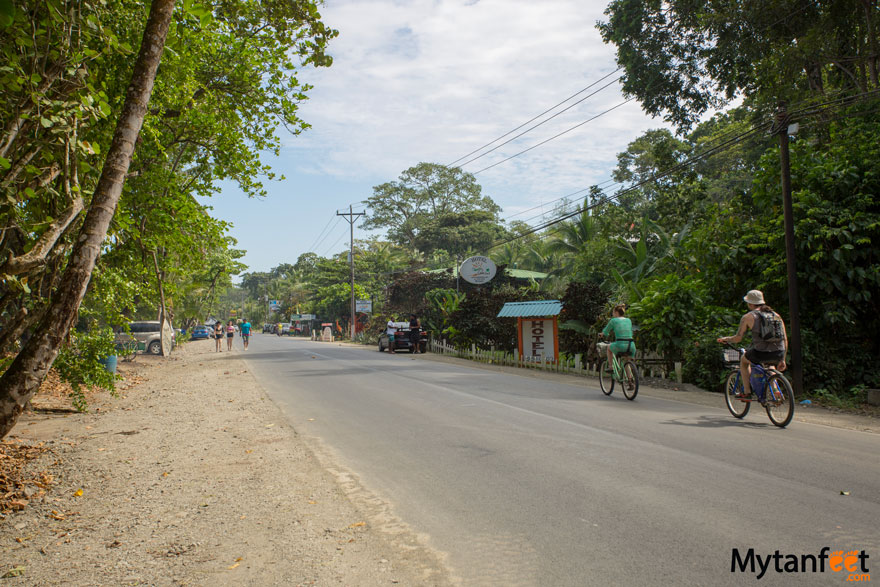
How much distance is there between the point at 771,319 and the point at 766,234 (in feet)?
20.5

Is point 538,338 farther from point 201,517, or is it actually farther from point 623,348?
point 201,517

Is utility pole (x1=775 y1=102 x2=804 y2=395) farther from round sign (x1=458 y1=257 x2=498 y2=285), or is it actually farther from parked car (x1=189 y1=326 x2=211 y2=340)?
parked car (x1=189 y1=326 x2=211 y2=340)

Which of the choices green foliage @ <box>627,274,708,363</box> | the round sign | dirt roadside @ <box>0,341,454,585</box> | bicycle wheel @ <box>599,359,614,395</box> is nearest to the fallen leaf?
dirt roadside @ <box>0,341,454,585</box>

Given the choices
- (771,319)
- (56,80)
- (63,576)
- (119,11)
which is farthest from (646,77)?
(63,576)

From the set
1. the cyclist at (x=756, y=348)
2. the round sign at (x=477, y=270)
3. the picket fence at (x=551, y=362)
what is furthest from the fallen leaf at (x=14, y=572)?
the round sign at (x=477, y=270)

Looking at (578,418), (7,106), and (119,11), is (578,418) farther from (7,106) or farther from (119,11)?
(119,11)

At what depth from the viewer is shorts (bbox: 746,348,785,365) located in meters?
8.55

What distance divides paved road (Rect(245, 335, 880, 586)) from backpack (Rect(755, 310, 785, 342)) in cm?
125

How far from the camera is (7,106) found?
6781 millimetres

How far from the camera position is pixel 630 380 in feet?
38.0

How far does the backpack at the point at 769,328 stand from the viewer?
8500 mm

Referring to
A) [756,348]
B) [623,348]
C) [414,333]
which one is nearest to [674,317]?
[623,348]

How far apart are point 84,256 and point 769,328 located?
27.9ft

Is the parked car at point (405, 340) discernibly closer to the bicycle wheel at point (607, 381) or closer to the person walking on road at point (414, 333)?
the person walking on road at point (414, 333)
